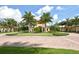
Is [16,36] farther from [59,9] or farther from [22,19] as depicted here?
[59,9]

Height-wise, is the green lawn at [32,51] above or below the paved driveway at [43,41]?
below

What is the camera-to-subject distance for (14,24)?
15.8 ft

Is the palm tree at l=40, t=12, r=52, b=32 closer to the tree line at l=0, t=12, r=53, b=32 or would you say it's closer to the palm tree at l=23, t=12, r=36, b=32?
the tree line at l=0, t=12, r=53, b=32

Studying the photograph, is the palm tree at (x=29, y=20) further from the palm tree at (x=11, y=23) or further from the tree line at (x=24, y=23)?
the palm tree at (x=11, y=23)

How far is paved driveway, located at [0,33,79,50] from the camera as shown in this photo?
4.77 meters

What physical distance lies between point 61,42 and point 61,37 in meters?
0.08

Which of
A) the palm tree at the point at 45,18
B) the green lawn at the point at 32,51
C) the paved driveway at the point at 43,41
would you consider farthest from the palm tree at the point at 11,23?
the palm tree at the point at 45,18

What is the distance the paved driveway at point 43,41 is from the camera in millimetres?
4770

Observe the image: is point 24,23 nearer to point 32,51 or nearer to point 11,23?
point 11,23

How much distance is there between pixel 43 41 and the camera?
479cm

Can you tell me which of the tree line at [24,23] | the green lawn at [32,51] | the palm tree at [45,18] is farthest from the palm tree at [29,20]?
the green lawn at [32,51]

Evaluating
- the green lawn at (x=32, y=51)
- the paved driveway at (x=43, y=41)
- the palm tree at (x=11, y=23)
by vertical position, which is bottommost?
the green lawn at (x=32, y=51)

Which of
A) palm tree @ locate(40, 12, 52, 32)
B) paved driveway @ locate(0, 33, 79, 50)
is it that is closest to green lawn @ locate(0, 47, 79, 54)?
paved driveway @ locate(0, 33, 79, 50)

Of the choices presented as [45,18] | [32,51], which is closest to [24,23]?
[45,18]
